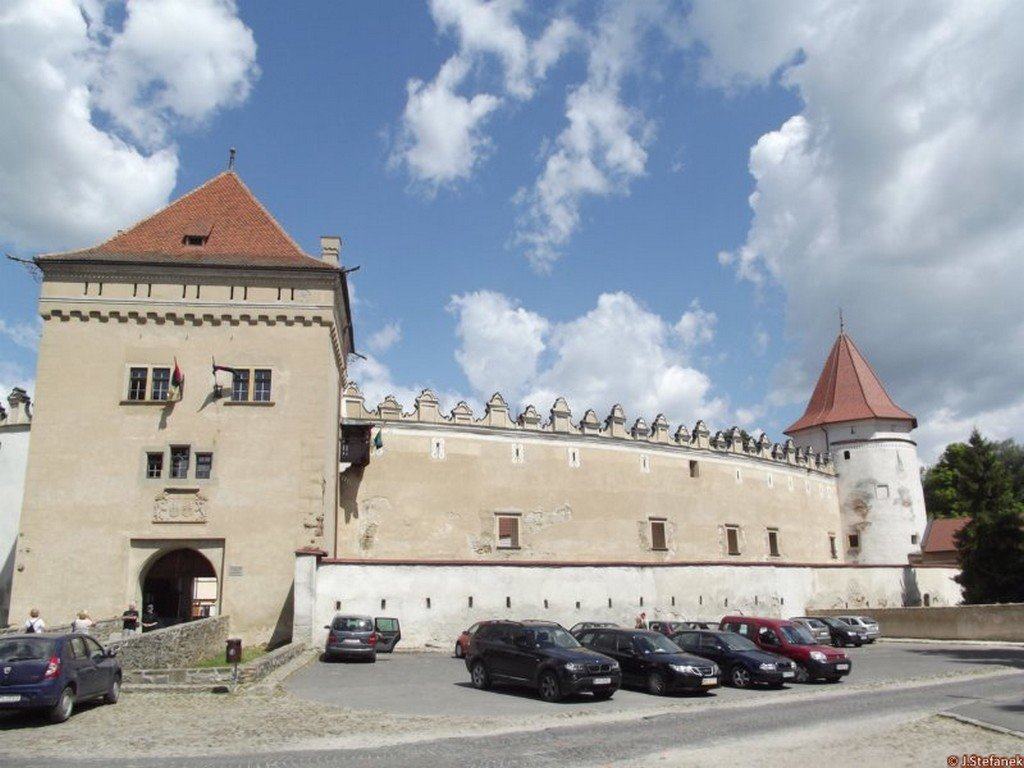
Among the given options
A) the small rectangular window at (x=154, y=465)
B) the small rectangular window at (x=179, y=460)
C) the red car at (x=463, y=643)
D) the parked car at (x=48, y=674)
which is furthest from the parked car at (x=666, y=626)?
the parked car at (x=48, y=674)

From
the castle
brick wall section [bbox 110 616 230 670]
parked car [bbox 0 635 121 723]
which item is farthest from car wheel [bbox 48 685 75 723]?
the castle

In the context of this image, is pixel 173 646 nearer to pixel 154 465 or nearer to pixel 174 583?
pixel 154 465

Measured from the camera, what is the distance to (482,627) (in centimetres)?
1641

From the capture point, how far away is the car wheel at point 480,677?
15.8m

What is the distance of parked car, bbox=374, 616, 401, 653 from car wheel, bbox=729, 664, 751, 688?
34.3 ft

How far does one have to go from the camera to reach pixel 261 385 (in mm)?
24734

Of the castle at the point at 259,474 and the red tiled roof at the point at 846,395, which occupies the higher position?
the red tiled roof at the point at 846,395

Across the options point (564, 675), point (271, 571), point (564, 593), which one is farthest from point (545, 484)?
point (564, 675)

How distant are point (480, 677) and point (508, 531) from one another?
17164 millimetres

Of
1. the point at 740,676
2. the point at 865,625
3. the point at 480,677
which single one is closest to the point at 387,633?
the point at 480,677

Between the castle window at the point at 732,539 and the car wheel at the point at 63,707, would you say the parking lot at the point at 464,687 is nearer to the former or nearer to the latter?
the car wheel at the point at 63,707

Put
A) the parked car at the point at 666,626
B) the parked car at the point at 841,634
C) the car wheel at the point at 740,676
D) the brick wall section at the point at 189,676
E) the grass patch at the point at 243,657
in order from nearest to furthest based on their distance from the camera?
1. the brick wall section at the point at 189,676
2. the car wheel at the point at 740,676
3. the grass patch at the point at 243,657
4. the parked car at the point at 666,626
5. the parked car at the point at 841,634

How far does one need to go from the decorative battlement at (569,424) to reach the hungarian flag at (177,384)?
7.86 metres

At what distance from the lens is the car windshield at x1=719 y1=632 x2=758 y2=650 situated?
17294mm
